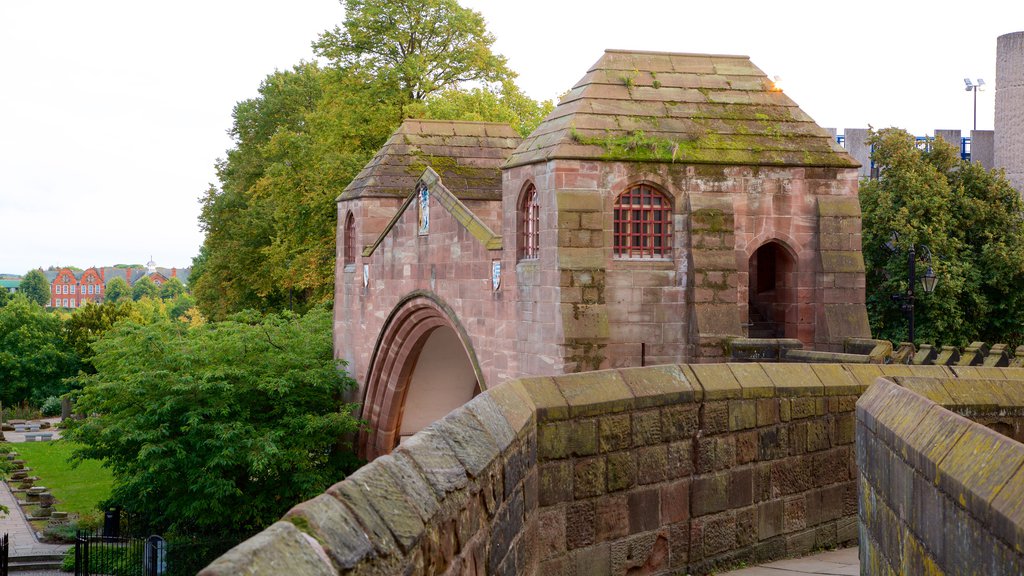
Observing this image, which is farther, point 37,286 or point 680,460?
point 37,286

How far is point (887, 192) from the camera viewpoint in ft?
99.7

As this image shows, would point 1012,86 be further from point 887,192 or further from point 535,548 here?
point 535,548

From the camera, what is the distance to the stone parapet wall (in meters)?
3.54

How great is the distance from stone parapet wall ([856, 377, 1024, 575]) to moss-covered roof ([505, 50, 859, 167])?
8570 millimetres

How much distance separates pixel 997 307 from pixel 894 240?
3.29 meters

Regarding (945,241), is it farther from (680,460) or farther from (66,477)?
(66,477)

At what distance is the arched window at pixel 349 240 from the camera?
25906mm

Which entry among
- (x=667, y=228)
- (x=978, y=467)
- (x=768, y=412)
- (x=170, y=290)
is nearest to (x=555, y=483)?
(x=768, y=412)

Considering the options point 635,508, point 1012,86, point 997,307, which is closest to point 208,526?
point 635,508

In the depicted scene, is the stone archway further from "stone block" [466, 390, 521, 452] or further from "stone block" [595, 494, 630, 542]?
"stone block" [466, 390, 521, 452]

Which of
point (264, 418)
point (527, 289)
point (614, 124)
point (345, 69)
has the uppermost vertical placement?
point (345, 69)

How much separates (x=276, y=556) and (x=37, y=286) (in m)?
164

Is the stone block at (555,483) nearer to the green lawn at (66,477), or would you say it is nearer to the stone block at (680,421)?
the stone block at (680,421)

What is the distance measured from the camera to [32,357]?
55.3 m
